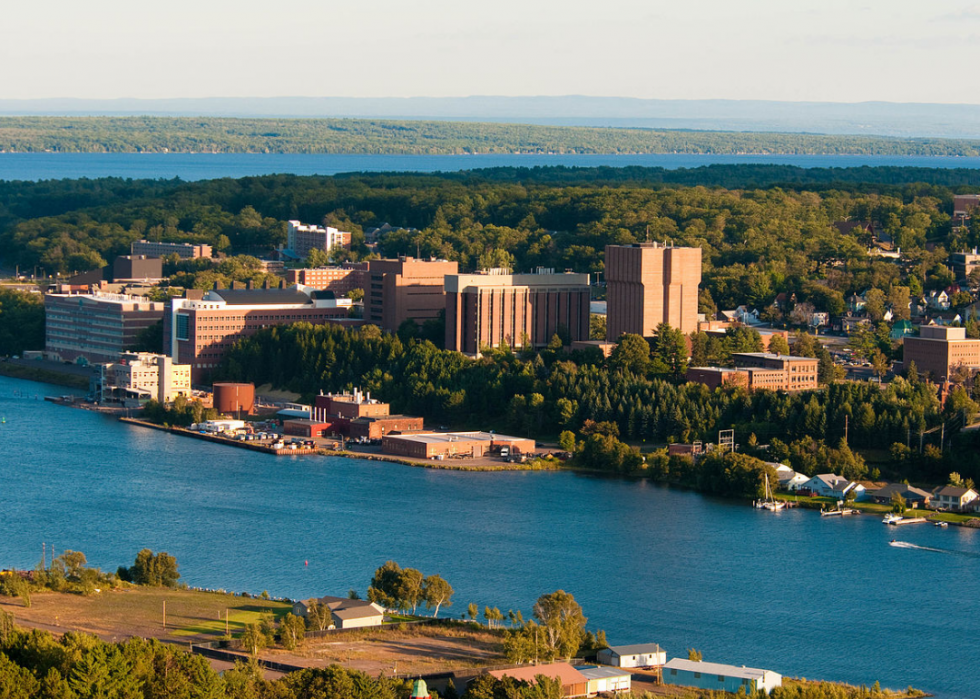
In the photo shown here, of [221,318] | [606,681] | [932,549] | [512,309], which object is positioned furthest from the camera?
[221,318]

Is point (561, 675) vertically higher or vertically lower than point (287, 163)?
lower

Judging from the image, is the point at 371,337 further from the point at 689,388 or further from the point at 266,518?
the point at 266,518

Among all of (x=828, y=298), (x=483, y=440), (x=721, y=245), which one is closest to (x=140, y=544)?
(x=483, y=440)

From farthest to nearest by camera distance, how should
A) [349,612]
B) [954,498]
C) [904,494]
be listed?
[904,494], [954,498], [349,612]

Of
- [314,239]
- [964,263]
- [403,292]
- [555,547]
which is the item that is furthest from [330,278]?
[555,547]

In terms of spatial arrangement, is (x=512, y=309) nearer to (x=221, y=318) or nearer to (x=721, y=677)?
(x=221, y=318)

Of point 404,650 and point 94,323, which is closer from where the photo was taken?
point 404,650

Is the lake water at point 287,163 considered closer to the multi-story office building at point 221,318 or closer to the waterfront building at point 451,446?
the multi-story office building at point 221,318

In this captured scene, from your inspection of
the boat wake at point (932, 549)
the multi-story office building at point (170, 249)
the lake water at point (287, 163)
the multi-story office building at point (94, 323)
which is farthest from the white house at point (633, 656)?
the lake water at point (287, 163)
